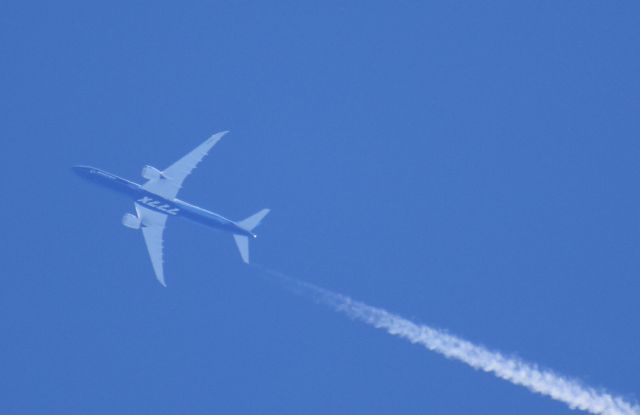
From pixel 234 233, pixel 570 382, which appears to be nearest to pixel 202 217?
pixel 234 233

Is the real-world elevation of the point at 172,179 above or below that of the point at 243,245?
above

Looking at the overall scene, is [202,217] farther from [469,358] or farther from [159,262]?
Result: [469,358]

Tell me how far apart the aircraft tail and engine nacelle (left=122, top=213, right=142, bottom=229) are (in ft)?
21.5

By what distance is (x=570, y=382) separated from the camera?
6625cm

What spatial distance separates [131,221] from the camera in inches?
2911

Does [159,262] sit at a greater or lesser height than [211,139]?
lesser

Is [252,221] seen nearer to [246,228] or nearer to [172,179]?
[246,228]

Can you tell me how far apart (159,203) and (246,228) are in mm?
5795

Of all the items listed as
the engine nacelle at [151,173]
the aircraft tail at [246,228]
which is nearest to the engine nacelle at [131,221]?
the engine nacelle at [151,173]

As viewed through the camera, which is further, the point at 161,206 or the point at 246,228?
the point at 161,206

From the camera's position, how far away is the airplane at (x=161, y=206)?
2832 inches

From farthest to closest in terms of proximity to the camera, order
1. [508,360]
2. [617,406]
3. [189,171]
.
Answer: [189,171] < [508,360] < [617,406]

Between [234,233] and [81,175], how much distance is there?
10.4 meters

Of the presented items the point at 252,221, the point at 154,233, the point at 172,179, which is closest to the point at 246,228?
the point at 252,221
